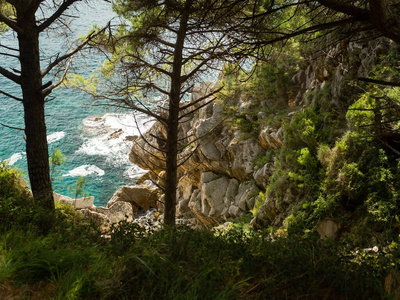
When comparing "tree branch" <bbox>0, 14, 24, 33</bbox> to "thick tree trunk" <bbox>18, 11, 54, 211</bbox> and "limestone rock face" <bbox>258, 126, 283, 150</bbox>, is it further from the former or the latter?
"limestone rock face" <bbox>258, 126, 283, 150</bbox>

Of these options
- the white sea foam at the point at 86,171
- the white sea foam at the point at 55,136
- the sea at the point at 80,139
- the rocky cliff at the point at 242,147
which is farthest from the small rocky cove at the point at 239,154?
the white sea foam at the point at 55,136

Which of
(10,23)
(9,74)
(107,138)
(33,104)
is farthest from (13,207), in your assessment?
(107,138)

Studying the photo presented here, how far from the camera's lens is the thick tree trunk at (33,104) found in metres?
6.16

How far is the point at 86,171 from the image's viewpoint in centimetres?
2147

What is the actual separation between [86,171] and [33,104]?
1597 cm

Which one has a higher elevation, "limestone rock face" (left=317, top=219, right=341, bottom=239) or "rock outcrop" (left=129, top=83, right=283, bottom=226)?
"rock outcrop" (left=129, top=83, right=283, bottom=226)

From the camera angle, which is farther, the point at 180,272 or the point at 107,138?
the point at 107,138

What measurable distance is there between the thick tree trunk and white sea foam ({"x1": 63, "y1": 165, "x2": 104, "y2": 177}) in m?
15.2

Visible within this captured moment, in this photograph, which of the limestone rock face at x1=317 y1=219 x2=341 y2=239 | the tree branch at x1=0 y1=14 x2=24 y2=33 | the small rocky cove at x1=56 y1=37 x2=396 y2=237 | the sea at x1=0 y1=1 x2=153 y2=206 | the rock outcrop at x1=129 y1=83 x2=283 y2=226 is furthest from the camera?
the sea at x1=0 y1=1 x2=153 y2=206

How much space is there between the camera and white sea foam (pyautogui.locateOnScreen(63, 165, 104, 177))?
831 inches

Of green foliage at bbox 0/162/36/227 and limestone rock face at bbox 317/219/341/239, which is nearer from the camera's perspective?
green foliage at bbox 0/162/36/227

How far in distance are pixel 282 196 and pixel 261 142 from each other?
3.33 meters

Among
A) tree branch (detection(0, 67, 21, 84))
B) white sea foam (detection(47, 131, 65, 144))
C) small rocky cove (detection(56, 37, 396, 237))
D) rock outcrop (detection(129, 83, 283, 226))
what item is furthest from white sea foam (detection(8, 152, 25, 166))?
tree branch (detection(0, 67, 21, 84))

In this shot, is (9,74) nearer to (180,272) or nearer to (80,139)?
(180,272)
